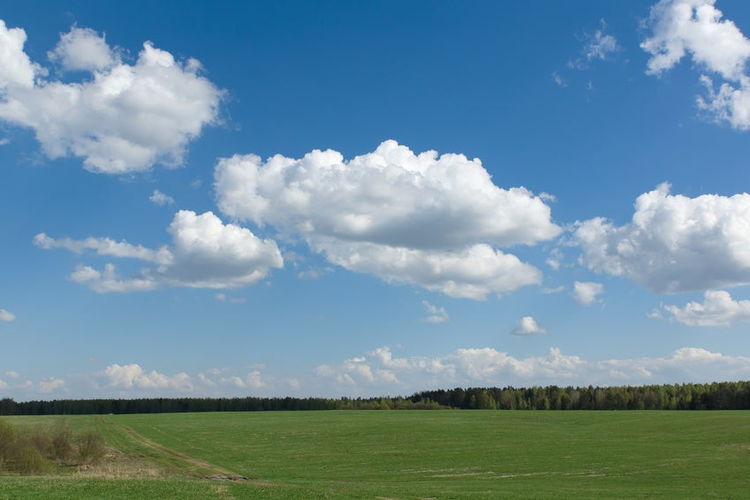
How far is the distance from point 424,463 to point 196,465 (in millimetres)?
22879

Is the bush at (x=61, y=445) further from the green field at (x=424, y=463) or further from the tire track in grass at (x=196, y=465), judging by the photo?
the tire track in grass at (x=196, y=465)

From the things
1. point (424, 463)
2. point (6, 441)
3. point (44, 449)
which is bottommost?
point (424, 463)

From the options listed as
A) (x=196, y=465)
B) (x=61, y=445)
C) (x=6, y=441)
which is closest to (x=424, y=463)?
(x=196, y=465)

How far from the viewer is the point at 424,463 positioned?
58.0 m

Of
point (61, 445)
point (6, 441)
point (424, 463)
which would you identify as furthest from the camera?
point (61, 445)

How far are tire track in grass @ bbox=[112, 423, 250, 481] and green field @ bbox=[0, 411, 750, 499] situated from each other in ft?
0.42

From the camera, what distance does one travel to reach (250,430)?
10369 cm

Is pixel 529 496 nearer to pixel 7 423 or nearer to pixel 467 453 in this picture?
pixel 467 453

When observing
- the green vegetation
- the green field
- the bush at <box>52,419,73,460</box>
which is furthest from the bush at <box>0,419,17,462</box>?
the bush at <box>52,419,73,460</box>

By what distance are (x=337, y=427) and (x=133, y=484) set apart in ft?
247

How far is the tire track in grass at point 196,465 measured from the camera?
160 feet

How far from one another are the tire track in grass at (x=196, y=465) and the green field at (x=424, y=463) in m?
0.13

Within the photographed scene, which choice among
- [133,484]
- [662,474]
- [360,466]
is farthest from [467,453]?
[133,484]

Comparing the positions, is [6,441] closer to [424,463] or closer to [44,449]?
[44,449]
